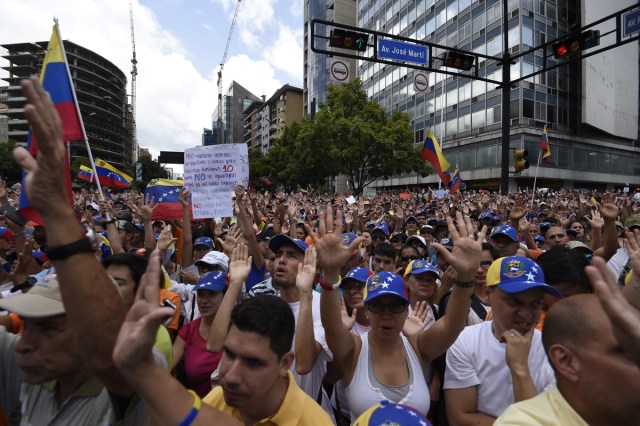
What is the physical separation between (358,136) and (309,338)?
26.2m

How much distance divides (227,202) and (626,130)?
1801 inches

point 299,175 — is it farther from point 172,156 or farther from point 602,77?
point 602,77

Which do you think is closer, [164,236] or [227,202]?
[164,236]

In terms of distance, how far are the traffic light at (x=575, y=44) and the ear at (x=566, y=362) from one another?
11.1 metres

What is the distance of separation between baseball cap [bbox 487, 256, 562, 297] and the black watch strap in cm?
226

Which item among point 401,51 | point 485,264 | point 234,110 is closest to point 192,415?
point 485,264

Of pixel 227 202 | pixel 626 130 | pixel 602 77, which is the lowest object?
pixel 227 202

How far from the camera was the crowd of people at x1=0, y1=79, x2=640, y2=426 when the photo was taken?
51.1 inches

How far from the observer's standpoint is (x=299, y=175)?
117 feet

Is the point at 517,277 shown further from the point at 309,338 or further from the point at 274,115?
the point at 274,115

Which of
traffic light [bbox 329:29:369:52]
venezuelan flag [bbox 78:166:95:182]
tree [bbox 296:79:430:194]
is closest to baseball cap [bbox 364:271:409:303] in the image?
traffic light [bbox 329:29:369:52]

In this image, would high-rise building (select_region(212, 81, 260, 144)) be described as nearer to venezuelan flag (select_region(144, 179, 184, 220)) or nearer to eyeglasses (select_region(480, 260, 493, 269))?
venezuelan flag (select_region(144, 179, 184, 220))

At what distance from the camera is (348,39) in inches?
388

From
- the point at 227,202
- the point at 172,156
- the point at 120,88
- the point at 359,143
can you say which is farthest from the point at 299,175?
the point at 120,88
